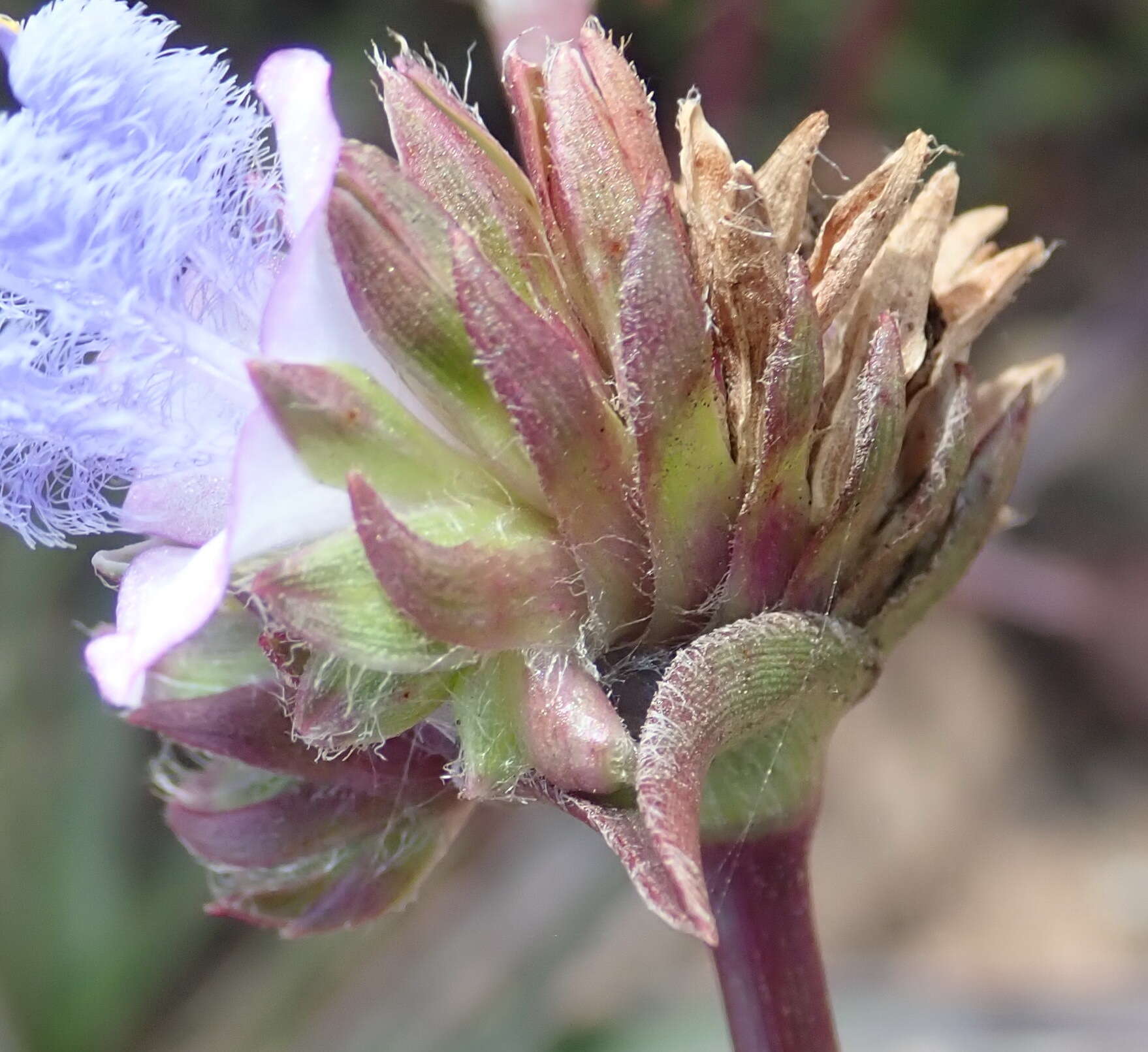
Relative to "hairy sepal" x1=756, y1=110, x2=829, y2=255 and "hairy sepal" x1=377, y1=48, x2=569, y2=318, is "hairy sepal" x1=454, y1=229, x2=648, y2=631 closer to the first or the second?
"hairy sepal" x1=377, y1=48, x2=569, y2=318

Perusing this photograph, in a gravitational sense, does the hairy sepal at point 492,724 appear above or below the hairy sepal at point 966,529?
below

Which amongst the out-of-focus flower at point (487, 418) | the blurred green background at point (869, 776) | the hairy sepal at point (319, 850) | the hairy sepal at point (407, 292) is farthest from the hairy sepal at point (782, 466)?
the blurred green background at point (869, 776)

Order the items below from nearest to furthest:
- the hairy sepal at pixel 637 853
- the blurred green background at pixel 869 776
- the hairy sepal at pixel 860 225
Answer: the hairy sepal at pixel 637 853
the hairy sepal at pixel 860 225
the blurred green background at pixel 869 776

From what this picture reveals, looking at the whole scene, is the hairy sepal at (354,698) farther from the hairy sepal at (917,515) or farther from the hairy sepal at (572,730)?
the hairy sepal at (917,515)

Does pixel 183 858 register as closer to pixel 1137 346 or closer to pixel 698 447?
pixel 698 447

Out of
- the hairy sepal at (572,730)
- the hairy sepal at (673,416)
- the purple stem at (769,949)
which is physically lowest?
the purple stem at (769,949)

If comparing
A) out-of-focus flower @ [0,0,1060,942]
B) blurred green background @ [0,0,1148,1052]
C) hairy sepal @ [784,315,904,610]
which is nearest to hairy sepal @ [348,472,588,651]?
out-of-focus flower @ [0,0,1060,942]
